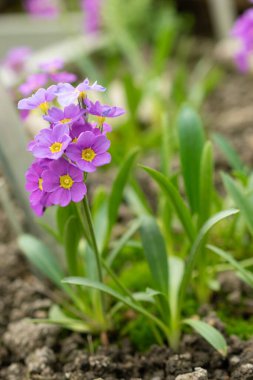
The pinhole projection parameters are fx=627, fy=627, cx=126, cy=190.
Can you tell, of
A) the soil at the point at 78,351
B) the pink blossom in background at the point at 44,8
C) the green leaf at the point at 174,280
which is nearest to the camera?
the soil at the point at 78,351

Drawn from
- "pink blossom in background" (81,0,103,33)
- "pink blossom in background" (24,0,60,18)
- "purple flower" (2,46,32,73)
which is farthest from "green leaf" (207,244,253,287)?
"pink blossom in background" (24,0,60,18)

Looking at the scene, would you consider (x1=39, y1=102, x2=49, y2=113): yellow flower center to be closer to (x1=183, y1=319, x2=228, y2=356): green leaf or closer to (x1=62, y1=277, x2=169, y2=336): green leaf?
(x1=62, y1=277, x2=169, y2=336): green leaf

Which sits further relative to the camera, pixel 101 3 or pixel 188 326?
pixel 101 3

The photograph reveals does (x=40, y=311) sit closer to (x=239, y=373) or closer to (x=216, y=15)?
(x=239, y=373)

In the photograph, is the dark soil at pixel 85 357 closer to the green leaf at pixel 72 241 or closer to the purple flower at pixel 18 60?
the green leaf at pixel 72 241

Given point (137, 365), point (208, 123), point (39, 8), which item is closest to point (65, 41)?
point (39, 8)

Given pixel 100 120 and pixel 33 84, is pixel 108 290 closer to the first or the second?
pixel 100 120

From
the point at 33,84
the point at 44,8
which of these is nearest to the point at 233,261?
the point at 33,84

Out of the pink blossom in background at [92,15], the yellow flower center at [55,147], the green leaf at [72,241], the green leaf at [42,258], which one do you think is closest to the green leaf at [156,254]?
the green leaf at [72,241]
